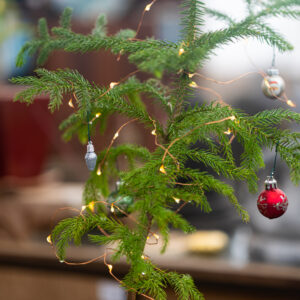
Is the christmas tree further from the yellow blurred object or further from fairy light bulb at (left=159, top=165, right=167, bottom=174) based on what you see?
the yellow blurred object

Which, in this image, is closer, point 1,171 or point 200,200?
point 200,200

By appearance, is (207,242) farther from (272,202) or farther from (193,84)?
(193,84)

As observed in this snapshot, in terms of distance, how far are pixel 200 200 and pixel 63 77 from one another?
0.93ft

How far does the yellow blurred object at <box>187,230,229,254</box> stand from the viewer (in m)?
1.56

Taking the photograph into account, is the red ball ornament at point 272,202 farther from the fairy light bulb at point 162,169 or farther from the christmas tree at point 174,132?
the fairy light bulb at point 162,169

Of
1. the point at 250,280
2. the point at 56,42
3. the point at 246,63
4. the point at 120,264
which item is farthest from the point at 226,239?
the point at 246,63

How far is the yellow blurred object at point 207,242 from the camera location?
1.56 meters

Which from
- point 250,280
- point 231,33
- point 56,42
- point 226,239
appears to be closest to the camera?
point 231,33

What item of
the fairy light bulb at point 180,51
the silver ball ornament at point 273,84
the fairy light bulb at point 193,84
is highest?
the silver ball ornament at point 273,84

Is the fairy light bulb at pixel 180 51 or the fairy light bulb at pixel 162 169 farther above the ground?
the fairy light bulb at pixel 180 51

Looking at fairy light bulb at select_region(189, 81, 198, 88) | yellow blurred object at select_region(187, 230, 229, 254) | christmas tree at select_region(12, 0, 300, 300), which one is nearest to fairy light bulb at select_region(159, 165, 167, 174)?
christmas tree at select_region(12, 0, 300, 300)

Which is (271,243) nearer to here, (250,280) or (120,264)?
(250,280)

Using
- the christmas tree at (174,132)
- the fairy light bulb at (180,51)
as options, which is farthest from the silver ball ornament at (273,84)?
the fairy light bulb at (180,51)

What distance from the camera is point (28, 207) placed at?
1746mm
